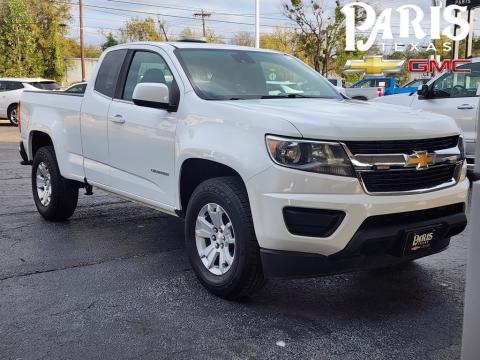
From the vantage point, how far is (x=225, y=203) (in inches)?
153

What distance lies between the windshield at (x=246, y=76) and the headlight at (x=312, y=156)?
3.52 ft

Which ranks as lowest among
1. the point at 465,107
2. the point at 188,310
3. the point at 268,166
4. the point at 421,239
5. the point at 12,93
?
the point at 188,310

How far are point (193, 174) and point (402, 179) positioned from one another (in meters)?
1.64

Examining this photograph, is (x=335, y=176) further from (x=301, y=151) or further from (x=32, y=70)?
(x=32, y=70)

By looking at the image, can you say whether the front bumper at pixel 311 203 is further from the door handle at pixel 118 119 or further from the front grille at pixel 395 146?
the door handle at pixel 118 119

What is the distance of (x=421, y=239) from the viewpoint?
12.3ft

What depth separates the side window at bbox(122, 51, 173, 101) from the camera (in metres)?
4.97

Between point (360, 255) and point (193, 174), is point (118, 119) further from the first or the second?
point (360, 255)

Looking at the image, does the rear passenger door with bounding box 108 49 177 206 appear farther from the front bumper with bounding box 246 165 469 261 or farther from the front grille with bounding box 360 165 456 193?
the front grille with bounding box 360 165 456 193

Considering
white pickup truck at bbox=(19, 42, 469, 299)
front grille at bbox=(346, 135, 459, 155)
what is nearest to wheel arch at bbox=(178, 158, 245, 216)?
white pickup truck at bbox=(19, 42, 469, 299)

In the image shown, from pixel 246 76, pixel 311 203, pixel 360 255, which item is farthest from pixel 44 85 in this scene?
pixel 360 255

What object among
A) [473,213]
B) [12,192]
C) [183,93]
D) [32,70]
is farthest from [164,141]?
[32,70]

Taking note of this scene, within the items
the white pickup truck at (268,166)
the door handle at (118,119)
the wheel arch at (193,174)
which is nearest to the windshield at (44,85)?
the white pickup truck at (268,166)

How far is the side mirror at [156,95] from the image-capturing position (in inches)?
176
